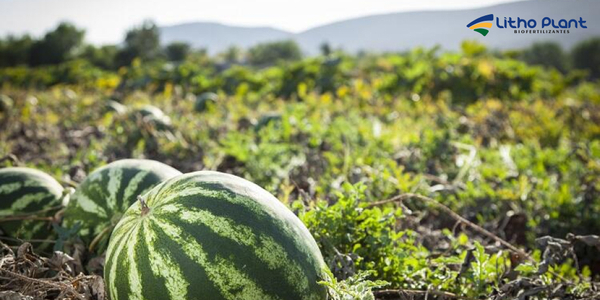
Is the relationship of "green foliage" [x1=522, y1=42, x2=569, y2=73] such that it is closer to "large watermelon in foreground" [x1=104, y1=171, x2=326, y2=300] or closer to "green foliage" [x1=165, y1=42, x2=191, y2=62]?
"green foliage" [x1=165, y1=42, x2=191, y2=62]

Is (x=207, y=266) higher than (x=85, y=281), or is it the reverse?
(x=207, y=266)

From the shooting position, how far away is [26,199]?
239 cm

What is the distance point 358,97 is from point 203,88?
5114 mm

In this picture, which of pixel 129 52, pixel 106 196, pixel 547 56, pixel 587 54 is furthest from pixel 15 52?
pixel 587 54

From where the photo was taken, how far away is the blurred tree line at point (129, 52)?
31328 mm

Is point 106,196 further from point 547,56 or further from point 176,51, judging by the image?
point 547,56

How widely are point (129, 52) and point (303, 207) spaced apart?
104ft

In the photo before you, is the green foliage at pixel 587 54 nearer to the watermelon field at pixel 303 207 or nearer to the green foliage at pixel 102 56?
the green foliage at pixel 102 56

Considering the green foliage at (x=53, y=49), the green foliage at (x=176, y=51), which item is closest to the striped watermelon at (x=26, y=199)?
the green foliage at (x=176, y=51)

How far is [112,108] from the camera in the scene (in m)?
7.22

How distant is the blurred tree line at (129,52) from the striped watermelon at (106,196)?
25.1 meters

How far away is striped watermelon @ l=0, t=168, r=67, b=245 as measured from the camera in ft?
7.64

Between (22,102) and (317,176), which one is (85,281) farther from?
(22,102)

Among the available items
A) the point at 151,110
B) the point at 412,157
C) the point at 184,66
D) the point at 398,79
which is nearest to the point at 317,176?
the point at 412,157
